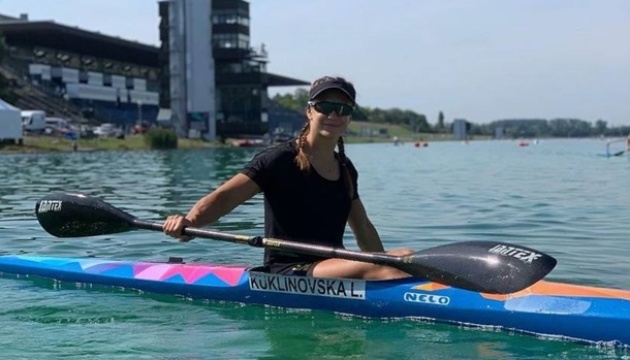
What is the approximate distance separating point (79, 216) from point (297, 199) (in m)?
2.70

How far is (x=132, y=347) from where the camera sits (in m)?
6.34

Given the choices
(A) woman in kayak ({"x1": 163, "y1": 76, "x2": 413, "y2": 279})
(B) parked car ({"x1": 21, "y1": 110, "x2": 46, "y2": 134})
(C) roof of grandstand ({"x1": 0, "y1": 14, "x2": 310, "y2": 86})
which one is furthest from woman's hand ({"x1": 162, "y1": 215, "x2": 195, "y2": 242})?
(C) roof of grandstand ({"x1": 0, "y1": 14, "x2": 310, "y2": 86})

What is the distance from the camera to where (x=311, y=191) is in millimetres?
6645

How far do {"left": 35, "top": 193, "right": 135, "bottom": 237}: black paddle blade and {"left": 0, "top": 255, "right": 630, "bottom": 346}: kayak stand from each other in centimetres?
54

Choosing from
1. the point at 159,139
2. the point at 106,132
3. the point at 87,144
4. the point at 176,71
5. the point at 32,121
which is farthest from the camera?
the point at 176,71

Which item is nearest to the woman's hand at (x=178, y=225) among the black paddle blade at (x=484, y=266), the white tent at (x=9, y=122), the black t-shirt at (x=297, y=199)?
the black t-shirt at (x=297, y=199)

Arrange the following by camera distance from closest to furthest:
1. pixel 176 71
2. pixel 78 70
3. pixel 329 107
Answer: pixel 329 107 < pixel 176 71 < pixel 78 70

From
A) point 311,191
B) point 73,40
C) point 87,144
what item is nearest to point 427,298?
point 311,191

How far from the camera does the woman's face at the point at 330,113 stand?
648 centimetres

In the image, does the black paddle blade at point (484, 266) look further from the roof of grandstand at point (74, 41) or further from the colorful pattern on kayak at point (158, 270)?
the roof of grandstand at point (74, 41)

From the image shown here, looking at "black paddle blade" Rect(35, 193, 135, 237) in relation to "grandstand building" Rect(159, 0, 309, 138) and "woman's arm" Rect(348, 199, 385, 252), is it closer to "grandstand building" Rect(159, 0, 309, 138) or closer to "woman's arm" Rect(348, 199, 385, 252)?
"woman's arm" Rect(348, 199, 385, 252)

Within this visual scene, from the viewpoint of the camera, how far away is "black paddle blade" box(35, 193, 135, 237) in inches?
319

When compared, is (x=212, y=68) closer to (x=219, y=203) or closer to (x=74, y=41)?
(x=74, y=41)

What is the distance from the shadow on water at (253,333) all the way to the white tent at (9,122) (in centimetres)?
5143
